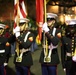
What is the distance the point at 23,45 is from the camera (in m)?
5.88

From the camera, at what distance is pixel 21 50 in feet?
19.8

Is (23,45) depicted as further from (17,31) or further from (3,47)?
(3,47)

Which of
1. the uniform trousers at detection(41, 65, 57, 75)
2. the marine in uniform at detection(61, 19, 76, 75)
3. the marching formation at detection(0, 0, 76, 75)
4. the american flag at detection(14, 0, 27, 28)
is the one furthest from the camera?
the american flag at detection(14, 0, 27, 28)

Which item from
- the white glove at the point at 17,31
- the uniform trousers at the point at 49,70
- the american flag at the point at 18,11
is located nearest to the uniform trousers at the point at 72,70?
the uniform trousers at the point at 49,70

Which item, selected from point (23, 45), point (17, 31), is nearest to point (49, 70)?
point (23, 45)

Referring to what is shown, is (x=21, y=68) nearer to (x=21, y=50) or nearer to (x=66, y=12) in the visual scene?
(x=21, y=50)

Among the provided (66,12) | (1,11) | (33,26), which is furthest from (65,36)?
(66,12)

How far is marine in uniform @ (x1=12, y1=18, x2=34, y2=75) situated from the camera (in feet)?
19.2

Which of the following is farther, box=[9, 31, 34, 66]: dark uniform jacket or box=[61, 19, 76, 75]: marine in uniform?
box=[9, 31, 34, 66]: dark uniform jacket

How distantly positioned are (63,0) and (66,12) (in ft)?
21.1

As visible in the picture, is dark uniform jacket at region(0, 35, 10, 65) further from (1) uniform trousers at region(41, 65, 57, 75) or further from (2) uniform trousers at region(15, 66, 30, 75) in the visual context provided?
(1) uniform trousers at region(41, 65, 57, 75)

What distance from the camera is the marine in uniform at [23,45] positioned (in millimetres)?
5863

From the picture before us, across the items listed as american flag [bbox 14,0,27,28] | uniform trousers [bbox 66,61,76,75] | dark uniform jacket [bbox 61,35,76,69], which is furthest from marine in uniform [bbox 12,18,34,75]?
uniform trousers [bbox 66,61,76,75]

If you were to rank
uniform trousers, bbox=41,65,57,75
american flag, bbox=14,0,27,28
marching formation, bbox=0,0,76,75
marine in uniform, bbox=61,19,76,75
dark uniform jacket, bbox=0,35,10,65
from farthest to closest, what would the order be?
dark uniform jacket, bbox=0,35,10,65, american flag, bbox=14,0,27,28, uniform trousers, bbox=41,65,57,75, marching formation, bbox=0,0,76,75, marine in uniform, bbox=61,19,76,75
